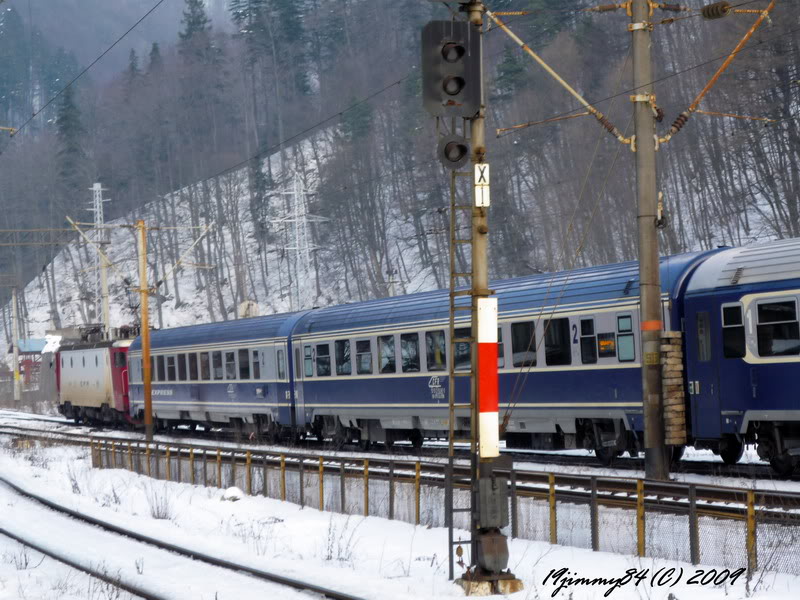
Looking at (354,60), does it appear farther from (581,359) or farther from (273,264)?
(581,359)

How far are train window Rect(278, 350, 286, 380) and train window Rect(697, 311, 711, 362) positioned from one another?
15.2m

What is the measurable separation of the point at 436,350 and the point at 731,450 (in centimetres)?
765

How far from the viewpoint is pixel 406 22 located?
10212 cm

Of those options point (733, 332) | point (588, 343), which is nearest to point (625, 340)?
point (588, 343)

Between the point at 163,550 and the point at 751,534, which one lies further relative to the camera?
the point at 163,550

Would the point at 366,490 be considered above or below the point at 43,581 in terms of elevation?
above

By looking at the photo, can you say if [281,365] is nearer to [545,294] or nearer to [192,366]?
[192,366]

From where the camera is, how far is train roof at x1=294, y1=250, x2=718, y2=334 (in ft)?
65.1

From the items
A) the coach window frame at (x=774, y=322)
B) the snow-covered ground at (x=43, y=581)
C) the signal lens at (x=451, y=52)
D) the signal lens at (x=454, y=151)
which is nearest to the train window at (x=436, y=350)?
the coach window frame at (x=774, y=322)

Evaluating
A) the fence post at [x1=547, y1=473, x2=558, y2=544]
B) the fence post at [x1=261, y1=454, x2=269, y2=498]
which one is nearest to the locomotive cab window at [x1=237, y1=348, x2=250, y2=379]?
the fence post at [x1=261, y1=454, x2=269, y2=498]

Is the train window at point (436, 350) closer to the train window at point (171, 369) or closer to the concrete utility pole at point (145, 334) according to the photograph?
the concrete utility pole at point (145, 334)

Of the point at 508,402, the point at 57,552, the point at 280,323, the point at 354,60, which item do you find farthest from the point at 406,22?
the point at 57,552

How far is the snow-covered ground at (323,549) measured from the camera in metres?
11.4

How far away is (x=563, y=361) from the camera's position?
21.5 metres
